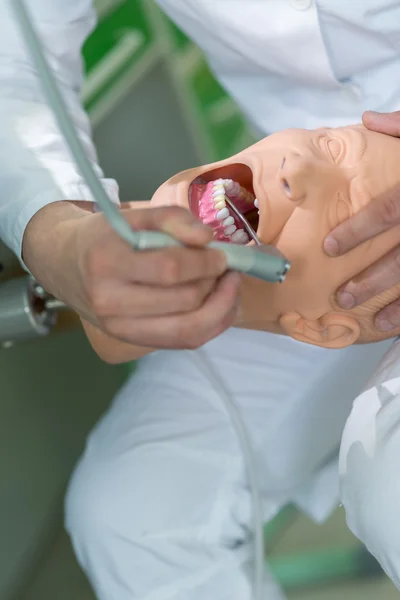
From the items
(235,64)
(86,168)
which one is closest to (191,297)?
(86,168)

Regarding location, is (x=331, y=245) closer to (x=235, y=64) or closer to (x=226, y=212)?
(x=226, y=212)

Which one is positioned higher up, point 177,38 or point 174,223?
point 174,223

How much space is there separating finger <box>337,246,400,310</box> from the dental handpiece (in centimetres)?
18

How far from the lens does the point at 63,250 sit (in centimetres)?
64

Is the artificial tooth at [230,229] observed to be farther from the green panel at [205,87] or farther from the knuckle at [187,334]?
the green panel at [205,87]

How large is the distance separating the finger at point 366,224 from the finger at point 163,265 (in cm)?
20

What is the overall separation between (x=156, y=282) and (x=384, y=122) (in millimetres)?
359

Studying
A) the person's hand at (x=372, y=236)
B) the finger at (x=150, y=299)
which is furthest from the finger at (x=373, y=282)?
the finger at (x=150, y=299)

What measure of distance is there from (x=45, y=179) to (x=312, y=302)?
12.3 inches

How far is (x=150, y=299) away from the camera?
0.55 m

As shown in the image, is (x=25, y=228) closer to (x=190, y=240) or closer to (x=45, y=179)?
(x=45, y=179)

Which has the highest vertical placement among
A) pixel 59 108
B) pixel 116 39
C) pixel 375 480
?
pixel 59 108

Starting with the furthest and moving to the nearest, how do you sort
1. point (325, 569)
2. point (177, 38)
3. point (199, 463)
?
point (177, 38) < point (325, 569) < point (199, 463)

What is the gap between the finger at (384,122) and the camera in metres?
0.75
